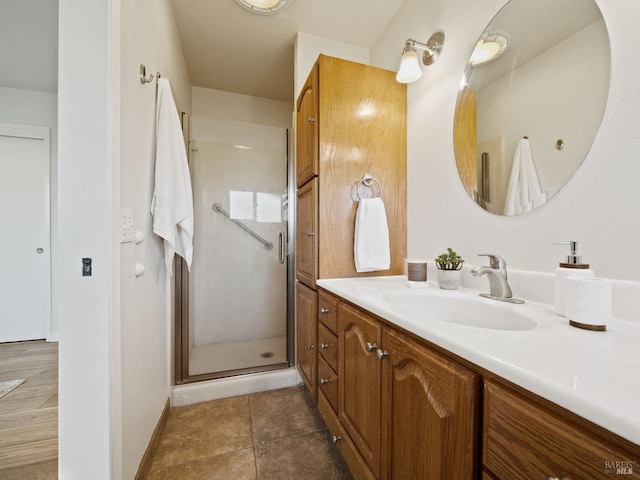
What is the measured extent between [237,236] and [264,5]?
1.68m

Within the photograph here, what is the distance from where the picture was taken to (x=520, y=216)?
89cm

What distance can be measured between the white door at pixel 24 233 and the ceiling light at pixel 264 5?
2496 mm

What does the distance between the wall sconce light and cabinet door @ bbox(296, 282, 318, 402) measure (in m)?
1.19

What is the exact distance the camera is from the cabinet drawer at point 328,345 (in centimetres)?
111

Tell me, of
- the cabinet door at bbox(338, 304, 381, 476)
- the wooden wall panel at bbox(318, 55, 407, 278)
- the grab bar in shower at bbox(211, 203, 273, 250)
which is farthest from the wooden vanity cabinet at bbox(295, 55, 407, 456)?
the grab bar in shower at bbox(211, 203, 273, 250)

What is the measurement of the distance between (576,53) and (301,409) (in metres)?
2.01

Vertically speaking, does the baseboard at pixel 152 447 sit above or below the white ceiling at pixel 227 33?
below

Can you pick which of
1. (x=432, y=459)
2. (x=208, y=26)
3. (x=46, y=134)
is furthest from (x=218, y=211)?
(x=432, y=459)

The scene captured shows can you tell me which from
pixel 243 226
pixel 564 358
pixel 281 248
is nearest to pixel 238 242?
pixel 243 226

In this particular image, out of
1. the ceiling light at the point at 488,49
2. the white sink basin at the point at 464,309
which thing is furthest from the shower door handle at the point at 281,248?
the ceiling light at the point at 488,49

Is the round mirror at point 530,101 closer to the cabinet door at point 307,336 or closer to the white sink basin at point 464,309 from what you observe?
the white sink basin at point 464,309

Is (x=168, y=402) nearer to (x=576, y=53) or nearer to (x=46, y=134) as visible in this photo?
(x=576, y=53)

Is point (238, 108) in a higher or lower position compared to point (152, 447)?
higher

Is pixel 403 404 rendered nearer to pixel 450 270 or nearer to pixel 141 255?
pixel 450 270
